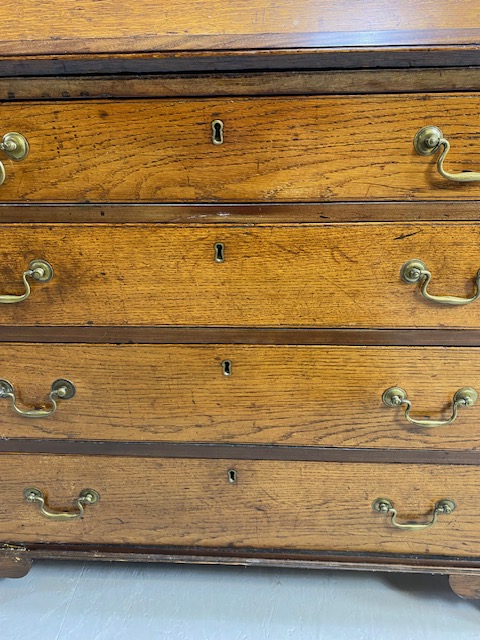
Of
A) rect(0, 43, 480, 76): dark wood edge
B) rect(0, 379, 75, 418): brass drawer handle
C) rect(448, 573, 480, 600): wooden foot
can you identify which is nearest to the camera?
rect(0, 43, 480, 76): dark wood edge

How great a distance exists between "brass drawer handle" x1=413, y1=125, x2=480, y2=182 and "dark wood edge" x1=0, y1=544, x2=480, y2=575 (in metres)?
0.71

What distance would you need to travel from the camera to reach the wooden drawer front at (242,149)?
731mm

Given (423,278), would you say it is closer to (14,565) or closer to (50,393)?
(50,393)

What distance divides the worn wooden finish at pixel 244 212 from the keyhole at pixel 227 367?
0.77 feet

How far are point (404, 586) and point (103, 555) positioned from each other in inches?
24.8

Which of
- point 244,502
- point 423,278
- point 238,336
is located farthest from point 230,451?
point 423,278

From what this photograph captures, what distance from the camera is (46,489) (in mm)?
1034

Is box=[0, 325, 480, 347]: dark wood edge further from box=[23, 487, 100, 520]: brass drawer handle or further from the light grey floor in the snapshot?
the light grey floor

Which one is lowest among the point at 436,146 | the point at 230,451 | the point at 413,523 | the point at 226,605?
the point at 226,605

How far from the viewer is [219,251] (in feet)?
2.68

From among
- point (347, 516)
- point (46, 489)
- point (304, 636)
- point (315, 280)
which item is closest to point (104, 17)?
point (315, 280)

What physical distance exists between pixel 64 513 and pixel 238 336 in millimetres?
498

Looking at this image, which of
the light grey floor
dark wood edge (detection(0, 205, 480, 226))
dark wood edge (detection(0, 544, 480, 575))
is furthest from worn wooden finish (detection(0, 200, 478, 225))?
the light grey floor

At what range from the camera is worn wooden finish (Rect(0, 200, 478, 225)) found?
783 millimetres
